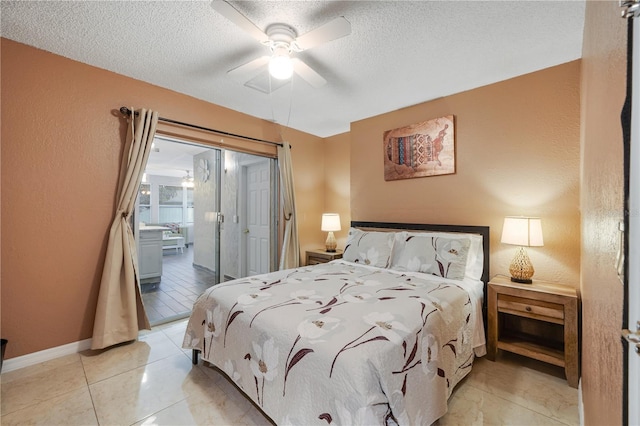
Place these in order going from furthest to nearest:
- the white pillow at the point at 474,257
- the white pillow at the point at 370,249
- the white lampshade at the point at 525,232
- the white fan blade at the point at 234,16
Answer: the white pillow at the point at 370,249 → the white pillow at the point at 474,257 → the white lampshade at the point at 525,232 → the white fan blade at the point at 234,16

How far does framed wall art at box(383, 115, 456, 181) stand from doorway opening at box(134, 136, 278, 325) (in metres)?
1.73

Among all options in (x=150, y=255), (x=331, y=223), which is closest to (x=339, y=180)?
(x=331, y=223)

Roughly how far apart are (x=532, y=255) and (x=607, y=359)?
1.95m

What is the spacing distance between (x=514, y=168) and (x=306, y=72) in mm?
2125

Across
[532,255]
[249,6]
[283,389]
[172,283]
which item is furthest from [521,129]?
[172,283]

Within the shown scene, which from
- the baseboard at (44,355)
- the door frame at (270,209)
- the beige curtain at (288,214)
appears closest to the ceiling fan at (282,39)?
the beige curtain at (288,214)

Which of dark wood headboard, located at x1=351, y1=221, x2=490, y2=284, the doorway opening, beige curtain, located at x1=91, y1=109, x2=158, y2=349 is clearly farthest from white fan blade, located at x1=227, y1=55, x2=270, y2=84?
dark wood headboard, located at x1=351, y1=221, x2=490, y2=284

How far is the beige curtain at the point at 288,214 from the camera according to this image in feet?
12.4

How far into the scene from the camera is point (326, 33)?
165 centimetres

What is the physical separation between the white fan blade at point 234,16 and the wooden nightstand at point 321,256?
8.77 ft

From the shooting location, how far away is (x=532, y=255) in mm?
2416

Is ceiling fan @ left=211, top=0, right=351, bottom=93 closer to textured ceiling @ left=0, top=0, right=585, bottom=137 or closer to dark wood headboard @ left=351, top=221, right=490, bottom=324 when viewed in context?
textured ceiling @ left=0, top=0, right=585, bottom=137

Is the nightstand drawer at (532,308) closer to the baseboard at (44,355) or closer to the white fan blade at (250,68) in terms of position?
the white fan blade at (250,68)

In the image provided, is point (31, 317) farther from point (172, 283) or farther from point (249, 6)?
point (249, 6)
